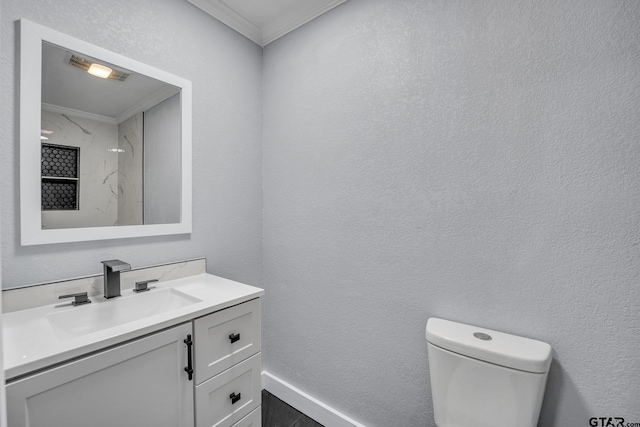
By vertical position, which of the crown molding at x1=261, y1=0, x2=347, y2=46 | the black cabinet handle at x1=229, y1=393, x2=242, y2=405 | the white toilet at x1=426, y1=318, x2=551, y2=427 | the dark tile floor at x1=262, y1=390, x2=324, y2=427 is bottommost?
the dark tile floor at x1=262, y1=390, x2=324, y2=427

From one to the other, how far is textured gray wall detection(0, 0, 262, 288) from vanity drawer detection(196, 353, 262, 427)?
0.63 m

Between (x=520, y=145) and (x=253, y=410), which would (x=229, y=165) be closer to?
(x=253, y=410)

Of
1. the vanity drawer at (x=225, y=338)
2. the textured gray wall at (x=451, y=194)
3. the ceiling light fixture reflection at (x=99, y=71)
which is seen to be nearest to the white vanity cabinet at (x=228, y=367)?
the vanity drawer at (x=225, y=338)

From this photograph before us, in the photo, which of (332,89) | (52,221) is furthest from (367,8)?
(52,221)

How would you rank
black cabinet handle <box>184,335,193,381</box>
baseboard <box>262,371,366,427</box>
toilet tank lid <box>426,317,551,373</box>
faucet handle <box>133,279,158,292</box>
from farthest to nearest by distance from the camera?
baseboard <box>262,371,366,427</box>, faucet handle <box>133,279,158,292</box>, black cabinet handle <box>184,335,193,381</box>, toilet tank lid <box>426,317,551,373</box>

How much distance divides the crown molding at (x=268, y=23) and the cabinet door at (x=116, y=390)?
1.66 meters

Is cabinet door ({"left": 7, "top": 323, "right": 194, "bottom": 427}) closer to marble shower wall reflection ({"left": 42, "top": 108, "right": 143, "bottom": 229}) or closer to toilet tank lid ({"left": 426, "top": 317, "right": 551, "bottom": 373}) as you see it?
marble shower wall reflection ({"left": 42, "top": 108, "right": 143, "bottom": 229})

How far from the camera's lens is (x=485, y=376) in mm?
1077

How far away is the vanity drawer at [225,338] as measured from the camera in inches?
46.3

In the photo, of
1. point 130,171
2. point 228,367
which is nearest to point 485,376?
point 228,367

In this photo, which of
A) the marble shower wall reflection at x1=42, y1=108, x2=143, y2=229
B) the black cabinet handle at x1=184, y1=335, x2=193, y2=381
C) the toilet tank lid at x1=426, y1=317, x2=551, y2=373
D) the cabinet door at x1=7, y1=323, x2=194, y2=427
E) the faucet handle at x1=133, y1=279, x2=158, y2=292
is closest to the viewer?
the cabinet door at x1=7, y1=323, x2=194, y2=427

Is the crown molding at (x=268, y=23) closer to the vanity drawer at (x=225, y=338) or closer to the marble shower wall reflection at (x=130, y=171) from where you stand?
the marble shower wall reflection at (x=130, y=171)

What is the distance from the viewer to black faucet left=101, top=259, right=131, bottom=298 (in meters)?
1.25

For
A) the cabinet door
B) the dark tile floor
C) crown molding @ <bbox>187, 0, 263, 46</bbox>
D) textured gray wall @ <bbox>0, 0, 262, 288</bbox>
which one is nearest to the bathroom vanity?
the cabinet door
